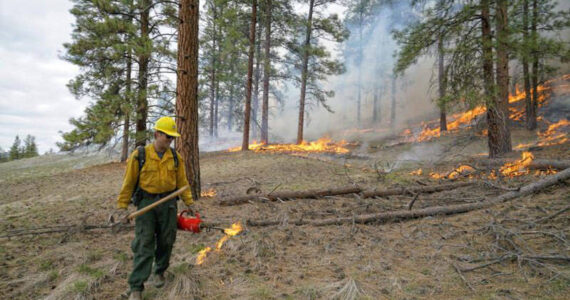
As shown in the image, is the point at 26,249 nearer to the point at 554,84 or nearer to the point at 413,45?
the point at 413,45

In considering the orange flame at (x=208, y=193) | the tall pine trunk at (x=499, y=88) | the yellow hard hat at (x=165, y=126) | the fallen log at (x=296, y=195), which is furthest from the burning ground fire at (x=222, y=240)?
the tall pine trunk at (x=499, y=88)

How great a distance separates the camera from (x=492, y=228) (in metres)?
3.89

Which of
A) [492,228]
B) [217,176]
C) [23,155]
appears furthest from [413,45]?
[23,155]

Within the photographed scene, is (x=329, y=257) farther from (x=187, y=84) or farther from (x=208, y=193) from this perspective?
(x=187, y=84)

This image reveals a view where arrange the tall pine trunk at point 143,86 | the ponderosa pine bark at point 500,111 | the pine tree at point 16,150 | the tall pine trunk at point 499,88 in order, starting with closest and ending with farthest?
the tall pine trunk at point 499,88
the ponderosa pine bark at point 500,111
the tall pine trunk at point 143,86
the pine tree at point 16,150

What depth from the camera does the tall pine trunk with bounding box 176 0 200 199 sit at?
6.43m

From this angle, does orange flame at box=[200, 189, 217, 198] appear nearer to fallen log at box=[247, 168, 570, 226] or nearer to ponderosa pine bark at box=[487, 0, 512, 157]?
fallen log at box=[247, 168, 570, 226]

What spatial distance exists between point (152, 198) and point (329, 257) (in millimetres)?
2371

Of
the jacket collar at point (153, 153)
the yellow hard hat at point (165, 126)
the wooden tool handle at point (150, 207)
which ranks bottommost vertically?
the wooden tool handle at point (150, 207)

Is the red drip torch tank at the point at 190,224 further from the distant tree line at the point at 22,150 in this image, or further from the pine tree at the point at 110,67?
the distant tree line at the point at 22,150

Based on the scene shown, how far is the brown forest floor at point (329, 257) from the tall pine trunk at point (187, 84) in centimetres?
135

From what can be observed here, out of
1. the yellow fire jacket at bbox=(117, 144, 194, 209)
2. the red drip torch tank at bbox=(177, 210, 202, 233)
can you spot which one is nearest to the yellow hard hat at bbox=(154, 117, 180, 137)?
the yellow fire jacket at bbox=(117, 144, 194, 209)

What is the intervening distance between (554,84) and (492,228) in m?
21.4

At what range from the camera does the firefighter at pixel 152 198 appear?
123 inches
